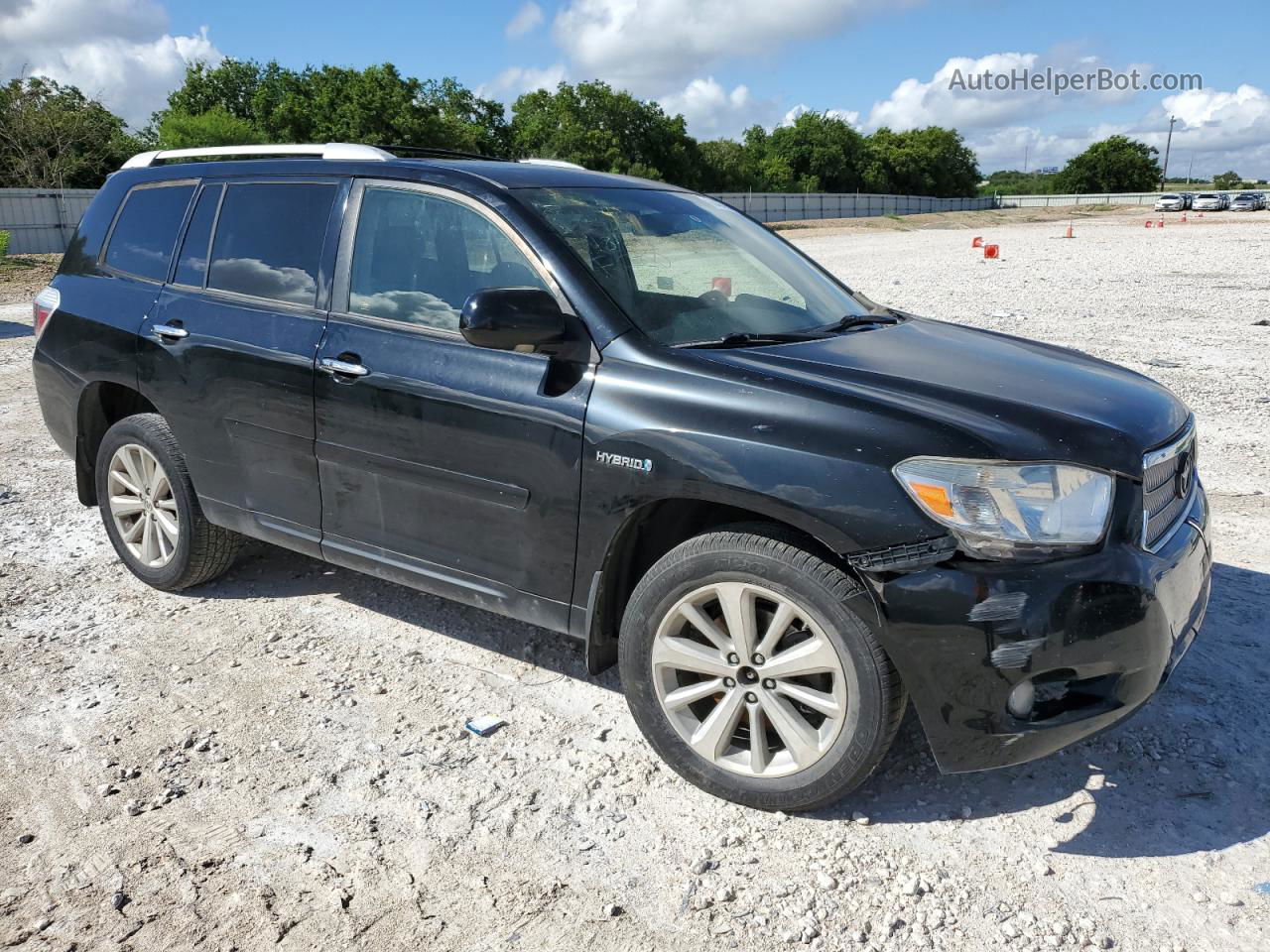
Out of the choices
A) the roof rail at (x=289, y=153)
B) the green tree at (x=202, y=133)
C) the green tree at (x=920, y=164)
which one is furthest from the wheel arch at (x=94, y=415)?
the green tree at (x=920, y=164)

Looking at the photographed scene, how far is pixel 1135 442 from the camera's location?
2988 millimetres

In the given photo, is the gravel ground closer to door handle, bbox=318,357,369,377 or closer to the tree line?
door handle, bbox=318,357,369,377

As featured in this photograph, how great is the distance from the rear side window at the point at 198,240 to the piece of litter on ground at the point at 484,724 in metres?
2.27

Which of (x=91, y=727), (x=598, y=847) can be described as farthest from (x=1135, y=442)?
(x=91, y=727)

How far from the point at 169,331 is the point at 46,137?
37.0m

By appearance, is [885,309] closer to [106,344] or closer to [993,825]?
[993,825]

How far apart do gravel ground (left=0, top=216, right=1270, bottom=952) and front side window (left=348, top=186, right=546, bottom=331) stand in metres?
1.44

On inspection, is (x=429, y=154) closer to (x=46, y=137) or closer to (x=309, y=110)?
(x=46, y=137)

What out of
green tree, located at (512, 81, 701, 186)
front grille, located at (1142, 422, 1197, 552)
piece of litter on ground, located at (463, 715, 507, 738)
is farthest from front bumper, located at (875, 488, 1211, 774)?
green tree, located at (512, 81, 701, 186)

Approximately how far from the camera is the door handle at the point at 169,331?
4383mm

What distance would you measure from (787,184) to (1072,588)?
84420mm

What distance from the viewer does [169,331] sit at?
175 inches

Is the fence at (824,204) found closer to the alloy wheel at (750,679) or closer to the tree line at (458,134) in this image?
the tree line at (458,134)

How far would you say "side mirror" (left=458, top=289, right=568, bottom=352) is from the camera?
10.3 feet
